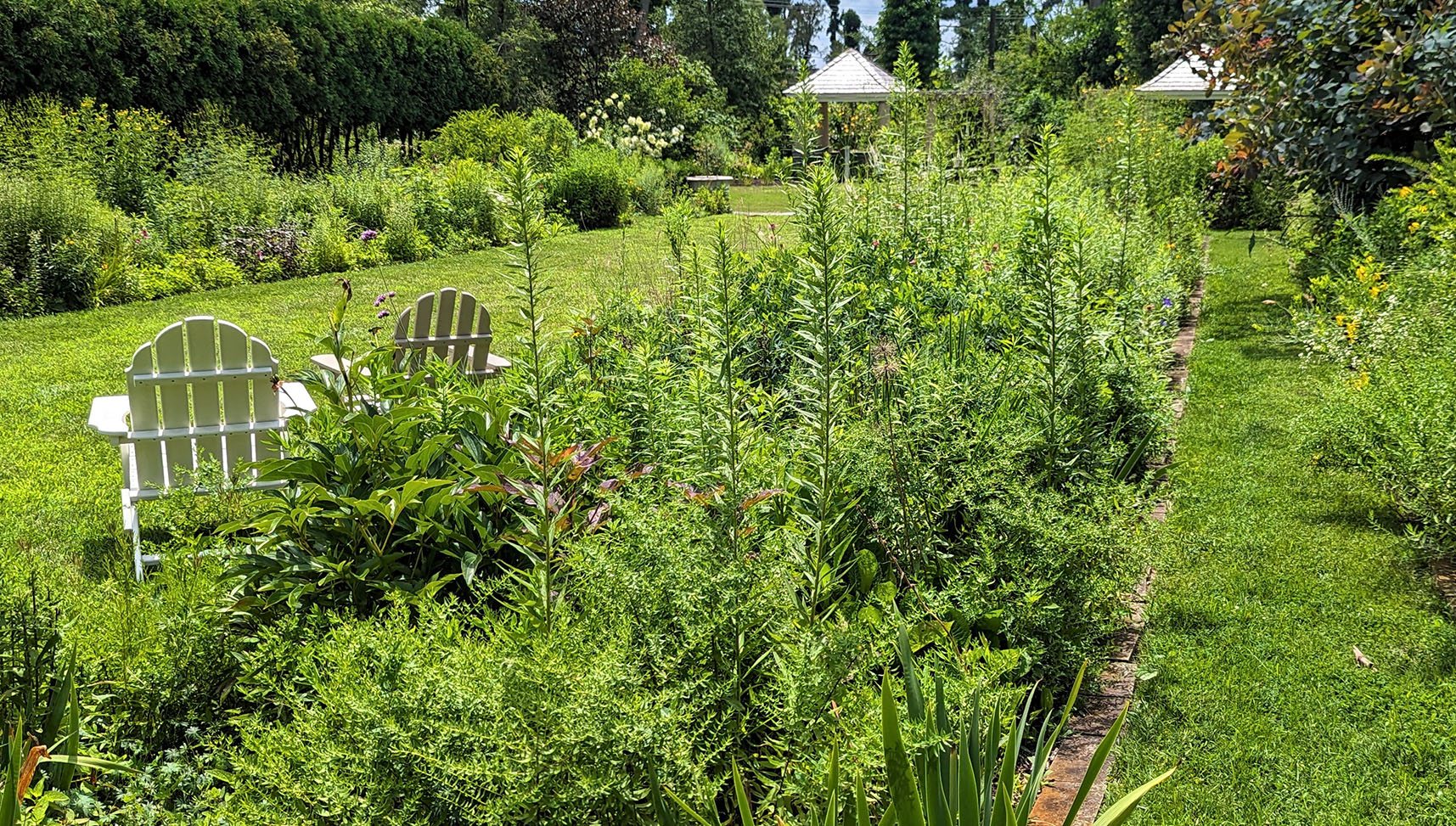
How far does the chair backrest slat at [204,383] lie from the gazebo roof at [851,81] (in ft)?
50.0

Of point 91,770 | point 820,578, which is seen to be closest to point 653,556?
point 820,578

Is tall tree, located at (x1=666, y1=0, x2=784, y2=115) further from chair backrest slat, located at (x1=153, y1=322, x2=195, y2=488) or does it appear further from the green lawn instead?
chair backrest slat, located at (x1=153, y1=322, x2=195, y2=488)

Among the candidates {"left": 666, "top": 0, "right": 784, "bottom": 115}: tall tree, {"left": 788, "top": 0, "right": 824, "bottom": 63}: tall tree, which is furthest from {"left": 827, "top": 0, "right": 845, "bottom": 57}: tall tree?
{"left": 666, "top": 0, "right": 784, "bottom": 115}: tall tree

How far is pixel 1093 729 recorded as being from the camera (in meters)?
2.75

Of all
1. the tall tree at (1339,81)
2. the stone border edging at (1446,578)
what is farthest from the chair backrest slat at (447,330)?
the tall tree at (1339,81)

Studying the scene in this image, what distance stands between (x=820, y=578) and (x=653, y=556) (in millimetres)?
515

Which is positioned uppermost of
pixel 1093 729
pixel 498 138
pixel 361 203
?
pixel 498 138

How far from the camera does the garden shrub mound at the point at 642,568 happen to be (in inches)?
75.0

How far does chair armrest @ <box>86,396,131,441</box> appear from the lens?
13.2ft

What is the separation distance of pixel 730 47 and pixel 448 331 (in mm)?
28516

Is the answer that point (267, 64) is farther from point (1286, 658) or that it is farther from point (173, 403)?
point (1286, 658)

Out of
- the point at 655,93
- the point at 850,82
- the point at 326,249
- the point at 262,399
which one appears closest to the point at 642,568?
the point at 262,399

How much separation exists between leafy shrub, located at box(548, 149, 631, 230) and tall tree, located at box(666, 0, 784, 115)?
16.9m

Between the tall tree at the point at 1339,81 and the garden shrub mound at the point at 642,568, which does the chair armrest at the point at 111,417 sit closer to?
the garden shrub mound at the point at 642,568
